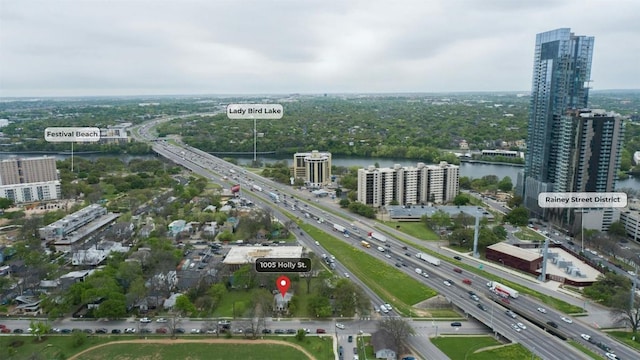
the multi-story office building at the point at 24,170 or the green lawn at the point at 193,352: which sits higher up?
the multi-story office building at the point at 24,170

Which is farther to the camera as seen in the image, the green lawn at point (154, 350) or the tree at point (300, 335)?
the tree at point (300, 335)

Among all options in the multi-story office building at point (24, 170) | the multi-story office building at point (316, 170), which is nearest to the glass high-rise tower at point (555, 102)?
the multi-story office building at point (316, 170)

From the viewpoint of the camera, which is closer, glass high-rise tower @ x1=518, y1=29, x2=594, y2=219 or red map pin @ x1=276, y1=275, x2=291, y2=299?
red map pin @ x1=276, y1=275, x2=291, y2=299

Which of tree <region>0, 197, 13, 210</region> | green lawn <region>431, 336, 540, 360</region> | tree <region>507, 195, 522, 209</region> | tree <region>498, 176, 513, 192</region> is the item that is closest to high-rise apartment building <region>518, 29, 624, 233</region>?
tree <region>507, 195, 522, 209</region>

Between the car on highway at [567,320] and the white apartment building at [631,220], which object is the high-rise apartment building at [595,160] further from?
the car on highway at [567,320]

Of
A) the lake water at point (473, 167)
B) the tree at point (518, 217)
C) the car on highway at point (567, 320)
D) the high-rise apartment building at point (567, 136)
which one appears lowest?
the car on highway at point (567, 320)

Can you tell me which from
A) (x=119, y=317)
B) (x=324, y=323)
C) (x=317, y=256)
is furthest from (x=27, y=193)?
(x=324, y=323)

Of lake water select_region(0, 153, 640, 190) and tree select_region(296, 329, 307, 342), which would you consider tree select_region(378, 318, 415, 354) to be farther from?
lake water select_region(0, 153, 640, 190)
